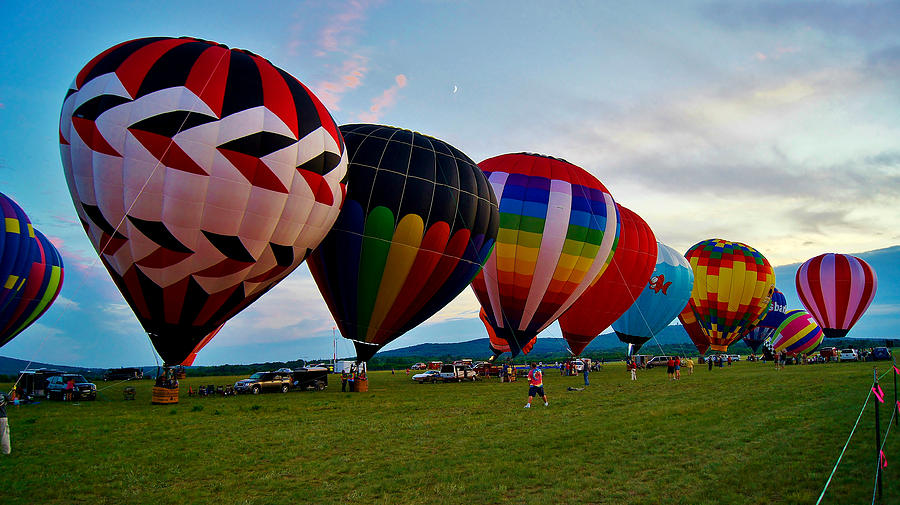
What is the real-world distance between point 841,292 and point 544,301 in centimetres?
3755

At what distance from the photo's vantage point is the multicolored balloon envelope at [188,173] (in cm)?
1616

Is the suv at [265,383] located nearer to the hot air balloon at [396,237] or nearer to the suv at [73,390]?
the suv at [73,390]

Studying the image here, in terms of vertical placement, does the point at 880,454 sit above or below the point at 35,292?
below

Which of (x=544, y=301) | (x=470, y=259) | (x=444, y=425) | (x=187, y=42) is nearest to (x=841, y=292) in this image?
(x=544, y=301)

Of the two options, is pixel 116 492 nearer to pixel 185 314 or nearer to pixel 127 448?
pixel 127 448

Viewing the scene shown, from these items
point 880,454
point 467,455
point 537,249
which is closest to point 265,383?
point 537,249

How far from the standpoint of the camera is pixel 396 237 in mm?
21453

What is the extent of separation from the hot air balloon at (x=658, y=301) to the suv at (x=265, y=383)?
78.5 ft

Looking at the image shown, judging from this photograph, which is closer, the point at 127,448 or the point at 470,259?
the point at 127,448

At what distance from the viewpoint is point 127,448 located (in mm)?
11117

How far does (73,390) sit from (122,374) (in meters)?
25.8

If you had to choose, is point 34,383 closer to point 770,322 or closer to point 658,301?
point 658,301

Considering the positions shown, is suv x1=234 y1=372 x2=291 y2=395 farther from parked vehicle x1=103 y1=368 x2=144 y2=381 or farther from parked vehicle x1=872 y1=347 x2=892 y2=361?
parked vehicle x1=872 y1=347 x2=892 y2=361

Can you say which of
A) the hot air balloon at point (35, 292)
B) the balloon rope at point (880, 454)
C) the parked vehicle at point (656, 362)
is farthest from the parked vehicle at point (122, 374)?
the balloon rope at point (880, 454)
